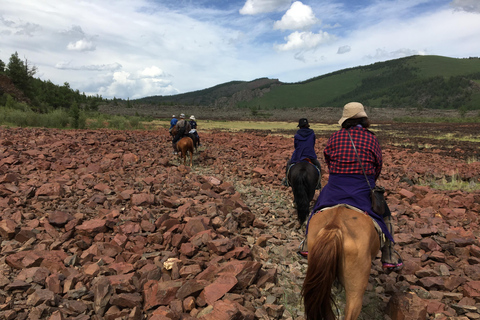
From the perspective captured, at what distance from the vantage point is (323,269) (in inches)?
102

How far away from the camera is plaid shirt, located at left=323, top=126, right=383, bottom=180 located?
10.5 ft

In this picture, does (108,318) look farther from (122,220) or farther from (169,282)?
(122,220)

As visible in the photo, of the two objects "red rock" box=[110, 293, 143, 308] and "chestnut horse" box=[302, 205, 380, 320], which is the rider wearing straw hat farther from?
"red rock" box=[110, 293, 143, 308]

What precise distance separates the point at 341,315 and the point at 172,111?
7450 centimetres

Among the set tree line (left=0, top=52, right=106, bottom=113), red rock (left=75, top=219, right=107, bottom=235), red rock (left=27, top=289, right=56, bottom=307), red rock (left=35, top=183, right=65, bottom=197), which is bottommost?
red rock (left=27, top=289, right=56, bottom=307)

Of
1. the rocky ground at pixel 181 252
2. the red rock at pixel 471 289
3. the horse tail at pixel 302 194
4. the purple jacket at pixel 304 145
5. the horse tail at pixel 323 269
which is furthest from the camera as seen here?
the purple jacket at pixel 304 145

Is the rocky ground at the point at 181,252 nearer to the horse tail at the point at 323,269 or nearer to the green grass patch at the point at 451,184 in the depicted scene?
the horse tail at the point at 323,269

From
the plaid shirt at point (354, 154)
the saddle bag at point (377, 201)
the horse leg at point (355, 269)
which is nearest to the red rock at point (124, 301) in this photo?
the horse leg at point (355, 269)

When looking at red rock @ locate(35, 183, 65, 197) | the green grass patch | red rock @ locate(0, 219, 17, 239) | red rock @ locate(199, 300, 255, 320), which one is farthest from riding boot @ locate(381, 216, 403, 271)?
the green grass patch

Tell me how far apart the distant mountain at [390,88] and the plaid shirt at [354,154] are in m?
108

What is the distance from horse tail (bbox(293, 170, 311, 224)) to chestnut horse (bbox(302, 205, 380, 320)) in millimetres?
3196

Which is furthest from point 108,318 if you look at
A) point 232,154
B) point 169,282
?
point 232,154

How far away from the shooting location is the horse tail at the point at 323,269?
259 centimetres

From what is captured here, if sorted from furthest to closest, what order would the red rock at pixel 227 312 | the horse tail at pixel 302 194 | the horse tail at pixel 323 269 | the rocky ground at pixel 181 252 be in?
the horse tail at pixel 302 194 < the rocky ground at pixel 181 252 < the red rock at pixel 227 312 < the horse tail at pixel 323 269
